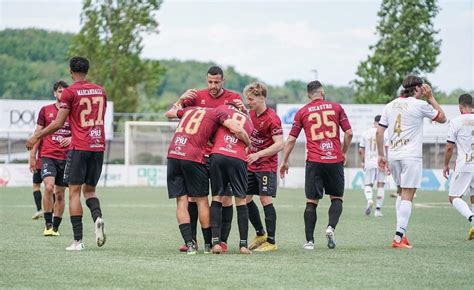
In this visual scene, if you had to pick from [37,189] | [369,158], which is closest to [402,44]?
[369,158]

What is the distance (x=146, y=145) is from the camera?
50094mm

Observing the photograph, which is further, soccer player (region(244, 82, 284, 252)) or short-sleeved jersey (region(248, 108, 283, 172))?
short-sleeved jersey (region(248, 108, 283, 172))

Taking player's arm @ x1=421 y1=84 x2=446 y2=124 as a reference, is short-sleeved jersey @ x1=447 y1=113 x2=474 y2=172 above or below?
below

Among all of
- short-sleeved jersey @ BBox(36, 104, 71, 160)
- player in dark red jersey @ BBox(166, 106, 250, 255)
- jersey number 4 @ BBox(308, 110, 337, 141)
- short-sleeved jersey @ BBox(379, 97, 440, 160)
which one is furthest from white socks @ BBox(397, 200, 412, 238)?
short-sleeved jersey @ BBox(36, 104, 71, 160)

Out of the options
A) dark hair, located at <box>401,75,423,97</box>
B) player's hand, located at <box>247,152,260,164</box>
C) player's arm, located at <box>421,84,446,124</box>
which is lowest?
player's hand, located at <box>247,152,260,164</box>

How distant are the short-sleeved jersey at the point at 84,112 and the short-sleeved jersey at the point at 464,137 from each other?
5819mm

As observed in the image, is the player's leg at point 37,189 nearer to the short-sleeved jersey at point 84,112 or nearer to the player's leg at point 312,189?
the short-sleeved jersey at point 84,112

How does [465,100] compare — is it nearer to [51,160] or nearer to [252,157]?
[252,157]

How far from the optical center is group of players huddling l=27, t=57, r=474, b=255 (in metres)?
12.2

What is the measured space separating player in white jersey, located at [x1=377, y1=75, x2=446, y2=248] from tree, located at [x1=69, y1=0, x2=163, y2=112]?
3852 centimetres

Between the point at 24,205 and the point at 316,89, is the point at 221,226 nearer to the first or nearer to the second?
the point at 316,89

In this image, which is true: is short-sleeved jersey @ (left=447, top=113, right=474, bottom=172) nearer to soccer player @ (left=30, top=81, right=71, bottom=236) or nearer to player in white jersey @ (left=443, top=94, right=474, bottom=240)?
player in white jersey @ (left=443, top=94, right=474, bottom=240)

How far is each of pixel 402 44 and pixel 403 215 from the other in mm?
35155

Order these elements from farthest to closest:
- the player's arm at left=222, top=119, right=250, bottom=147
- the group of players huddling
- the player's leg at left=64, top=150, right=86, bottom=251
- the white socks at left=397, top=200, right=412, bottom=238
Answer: the white socks at left=397, top=200, right=412, bottom=238 → the player's leg at left=64, top=150, right=86, bottom=251 → the group of players huddling → the player's arm at left=222, top=119, right=250, bottom=147
